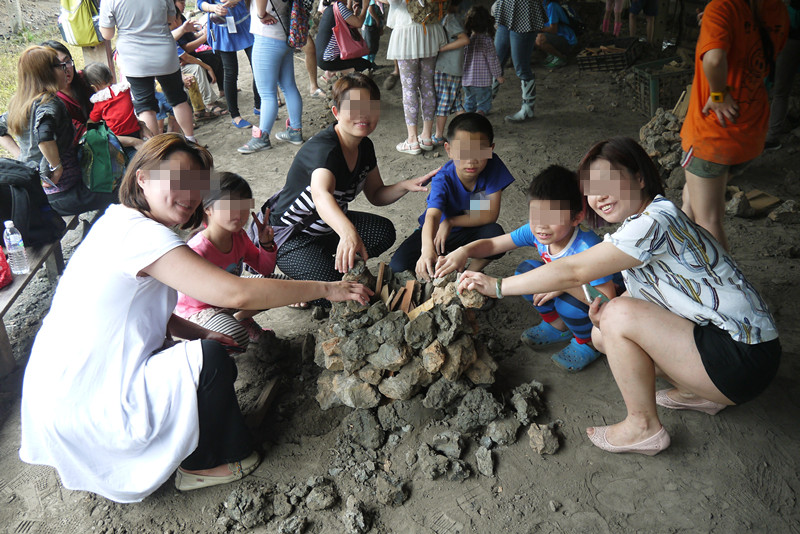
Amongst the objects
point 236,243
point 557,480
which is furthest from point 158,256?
point 557,480

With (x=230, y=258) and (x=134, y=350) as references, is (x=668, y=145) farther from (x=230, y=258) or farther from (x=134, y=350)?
(x=134, y=350)

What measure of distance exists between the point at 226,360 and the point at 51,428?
65 cm

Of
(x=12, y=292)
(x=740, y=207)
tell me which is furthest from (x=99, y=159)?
(x=740, y=207)

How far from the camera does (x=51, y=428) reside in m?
2.15

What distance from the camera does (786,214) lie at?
13.5 ft

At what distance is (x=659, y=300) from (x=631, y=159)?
0.56 meters

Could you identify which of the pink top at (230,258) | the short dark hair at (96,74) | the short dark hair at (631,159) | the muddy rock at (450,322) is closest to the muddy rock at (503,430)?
the muddy rock at (450,322)

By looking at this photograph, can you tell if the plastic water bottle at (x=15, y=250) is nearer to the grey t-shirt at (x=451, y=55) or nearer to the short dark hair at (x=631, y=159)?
the short dark hair at (x=631, y=159)


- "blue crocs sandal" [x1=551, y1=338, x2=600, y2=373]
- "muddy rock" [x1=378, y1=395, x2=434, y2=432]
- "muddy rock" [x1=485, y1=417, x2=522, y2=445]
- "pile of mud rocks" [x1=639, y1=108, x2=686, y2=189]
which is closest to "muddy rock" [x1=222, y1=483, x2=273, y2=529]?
"muddy rock" [x1=378, y1=395, x2=434, y2=432]

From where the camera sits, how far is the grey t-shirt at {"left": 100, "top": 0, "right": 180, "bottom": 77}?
5176mm

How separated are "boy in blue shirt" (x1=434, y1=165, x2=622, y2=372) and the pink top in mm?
1135

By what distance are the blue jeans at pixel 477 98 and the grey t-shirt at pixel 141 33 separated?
2961 millimetres

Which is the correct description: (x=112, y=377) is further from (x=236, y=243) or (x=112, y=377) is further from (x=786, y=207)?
(x=786, y=207)

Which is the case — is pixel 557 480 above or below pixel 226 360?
below
